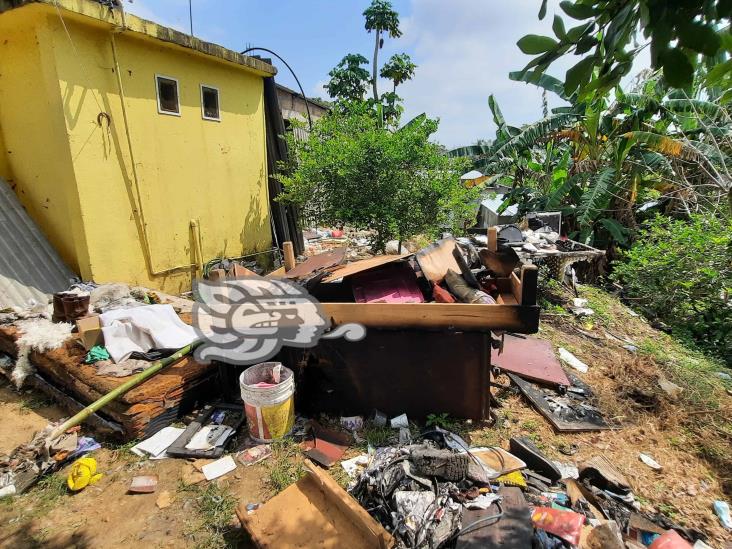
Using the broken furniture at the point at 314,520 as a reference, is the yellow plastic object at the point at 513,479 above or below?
below

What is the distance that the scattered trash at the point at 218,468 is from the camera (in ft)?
8.33

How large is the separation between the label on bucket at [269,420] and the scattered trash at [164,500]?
0.61 metres

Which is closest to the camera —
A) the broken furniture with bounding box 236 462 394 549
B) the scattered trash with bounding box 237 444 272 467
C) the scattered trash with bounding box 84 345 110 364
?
the broken furniture with bounding box 236 462 394 549

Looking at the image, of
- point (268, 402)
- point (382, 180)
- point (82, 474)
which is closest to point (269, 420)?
point (268, 402)

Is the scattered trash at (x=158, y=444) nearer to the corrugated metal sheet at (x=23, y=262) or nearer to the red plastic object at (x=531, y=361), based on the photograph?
the corrugated metal sheet at (x=23, y=262)

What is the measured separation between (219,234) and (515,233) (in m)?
4.79

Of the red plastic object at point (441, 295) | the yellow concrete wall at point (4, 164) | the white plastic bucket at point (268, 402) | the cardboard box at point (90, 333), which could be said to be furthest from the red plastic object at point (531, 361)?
the yellow concrete wall at point (4, 164)

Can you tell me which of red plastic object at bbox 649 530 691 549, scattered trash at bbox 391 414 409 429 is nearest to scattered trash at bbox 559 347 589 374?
red plastic object at bbox 649 530 691 549

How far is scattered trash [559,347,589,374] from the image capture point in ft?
13.2

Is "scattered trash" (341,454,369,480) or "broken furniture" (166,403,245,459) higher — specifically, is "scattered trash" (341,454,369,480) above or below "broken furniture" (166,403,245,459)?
below

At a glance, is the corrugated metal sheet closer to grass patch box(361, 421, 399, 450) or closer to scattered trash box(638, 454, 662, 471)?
grass patch box(361, 421, 399, 450)

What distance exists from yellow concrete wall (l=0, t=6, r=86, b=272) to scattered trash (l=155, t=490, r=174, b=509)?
344 cm

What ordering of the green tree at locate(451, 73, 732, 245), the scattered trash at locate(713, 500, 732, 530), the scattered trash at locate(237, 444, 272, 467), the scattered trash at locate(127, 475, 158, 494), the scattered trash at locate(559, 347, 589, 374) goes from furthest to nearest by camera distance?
the green tree at locate(451, 73, 732, 245) < the scattered trash at locate(559, 347, 589, 374) < the scattered trash at locate(237, 444, 272, 467) < the scattered trash at locate(127, 475, 158, 494) < the scattered trash at locate(713, 500, 732, 530)

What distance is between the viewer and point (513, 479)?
2359 mm
